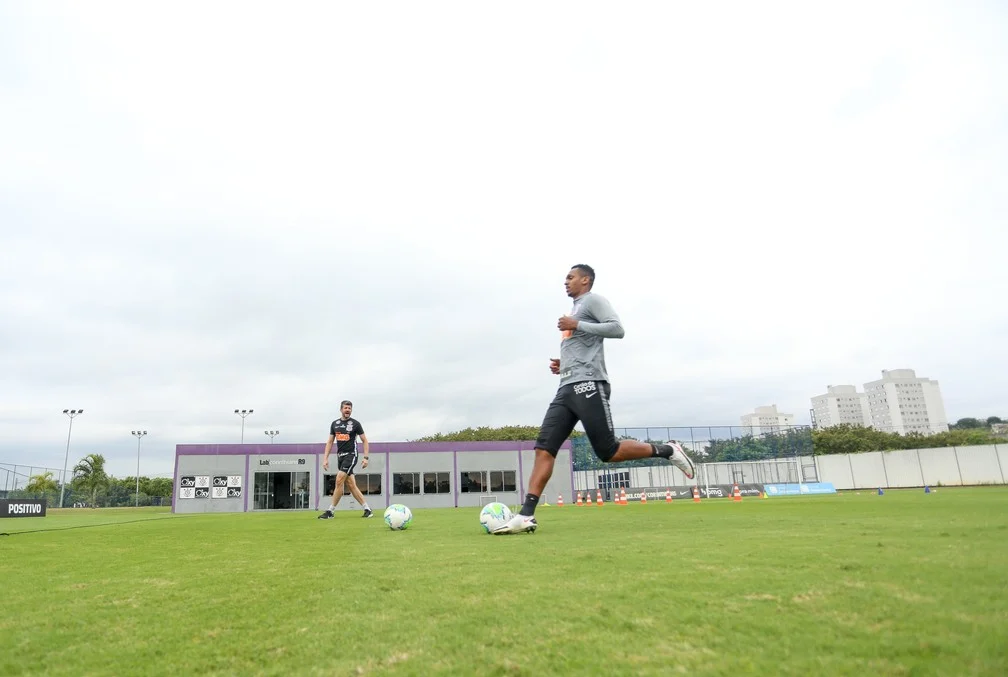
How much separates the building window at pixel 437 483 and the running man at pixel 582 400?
37360 millimetres

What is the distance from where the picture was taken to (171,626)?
225 centimetres

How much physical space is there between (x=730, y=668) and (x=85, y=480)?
92.2 meters

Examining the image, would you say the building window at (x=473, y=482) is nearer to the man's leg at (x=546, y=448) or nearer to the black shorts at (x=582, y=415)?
the man's leg at (x=546, y=448)

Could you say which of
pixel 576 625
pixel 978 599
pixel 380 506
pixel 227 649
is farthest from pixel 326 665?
pixel 380 506

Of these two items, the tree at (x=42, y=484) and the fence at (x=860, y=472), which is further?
the tree at (x=42, y=484)

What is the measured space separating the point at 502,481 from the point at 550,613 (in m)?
42.1

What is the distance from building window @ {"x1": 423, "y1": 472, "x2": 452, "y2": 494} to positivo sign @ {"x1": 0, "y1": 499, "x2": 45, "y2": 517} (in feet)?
75.7

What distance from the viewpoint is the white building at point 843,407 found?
169 meters

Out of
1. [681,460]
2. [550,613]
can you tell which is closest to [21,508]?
[681,460]

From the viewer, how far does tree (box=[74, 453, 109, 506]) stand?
72312 millimetres

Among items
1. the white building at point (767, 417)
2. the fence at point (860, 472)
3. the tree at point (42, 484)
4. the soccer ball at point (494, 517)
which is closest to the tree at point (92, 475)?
the tree at point (42, 484)

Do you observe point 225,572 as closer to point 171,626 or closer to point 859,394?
point 171,626

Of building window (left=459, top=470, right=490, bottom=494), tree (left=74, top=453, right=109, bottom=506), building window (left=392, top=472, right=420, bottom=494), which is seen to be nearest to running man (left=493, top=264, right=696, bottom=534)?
building window (left=392, top=472, right=420, bottom=494)

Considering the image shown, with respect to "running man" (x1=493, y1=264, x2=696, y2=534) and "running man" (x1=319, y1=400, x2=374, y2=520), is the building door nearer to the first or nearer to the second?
"running man" (x1=319, y1=400, x2=374, y2=520)
